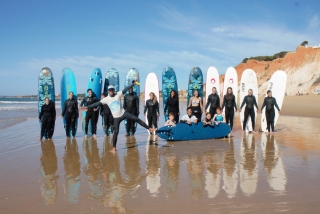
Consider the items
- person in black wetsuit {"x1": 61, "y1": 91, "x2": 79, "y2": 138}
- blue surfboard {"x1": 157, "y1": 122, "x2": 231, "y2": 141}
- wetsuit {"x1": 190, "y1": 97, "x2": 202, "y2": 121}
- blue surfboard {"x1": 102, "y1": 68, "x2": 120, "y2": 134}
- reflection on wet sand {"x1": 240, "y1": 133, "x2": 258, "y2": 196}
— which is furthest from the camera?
blue surfboard {"x1": 102, "y1": 68, "x2": 120, "y2": 134}

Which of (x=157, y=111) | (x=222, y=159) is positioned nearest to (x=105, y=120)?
(x=157, y=111)

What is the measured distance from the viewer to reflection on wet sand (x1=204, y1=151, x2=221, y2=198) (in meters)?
3.44

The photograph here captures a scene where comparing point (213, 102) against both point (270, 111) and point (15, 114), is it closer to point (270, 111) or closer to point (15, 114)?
point (270, 111)

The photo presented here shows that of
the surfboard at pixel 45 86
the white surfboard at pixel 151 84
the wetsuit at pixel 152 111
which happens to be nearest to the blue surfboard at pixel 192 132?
the wetsuit at pixel 152 111

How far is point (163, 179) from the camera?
390cm

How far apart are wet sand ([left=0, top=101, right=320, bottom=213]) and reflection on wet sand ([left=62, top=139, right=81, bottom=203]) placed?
0.01 m

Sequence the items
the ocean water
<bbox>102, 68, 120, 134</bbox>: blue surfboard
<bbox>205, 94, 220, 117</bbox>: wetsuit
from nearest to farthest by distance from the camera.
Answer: <bbox>205, 94, 220, 117</bbox>: wetsuit < <bbox>102, 68, 120, 134</bbox>: blue surfboard < the ocean water

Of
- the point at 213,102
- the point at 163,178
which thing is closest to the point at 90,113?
the point at 213,102

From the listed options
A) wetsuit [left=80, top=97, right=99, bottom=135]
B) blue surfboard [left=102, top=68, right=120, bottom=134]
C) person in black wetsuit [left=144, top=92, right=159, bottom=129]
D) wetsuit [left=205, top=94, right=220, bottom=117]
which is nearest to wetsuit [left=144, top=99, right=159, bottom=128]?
person in black wetsuit [left=144, top=92, right=159, bottom=129]

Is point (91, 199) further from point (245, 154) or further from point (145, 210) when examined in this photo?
point (245, 154)

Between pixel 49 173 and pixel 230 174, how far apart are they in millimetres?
2729

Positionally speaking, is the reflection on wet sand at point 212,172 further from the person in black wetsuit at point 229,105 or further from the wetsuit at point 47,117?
the wetsuit at point 47,117

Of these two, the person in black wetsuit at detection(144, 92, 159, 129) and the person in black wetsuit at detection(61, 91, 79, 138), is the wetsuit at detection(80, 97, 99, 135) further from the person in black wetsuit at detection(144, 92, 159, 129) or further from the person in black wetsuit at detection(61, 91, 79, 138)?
the person in black wetsuit at detection(144, 92, 159, 129)

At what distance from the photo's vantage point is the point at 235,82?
9906mm
